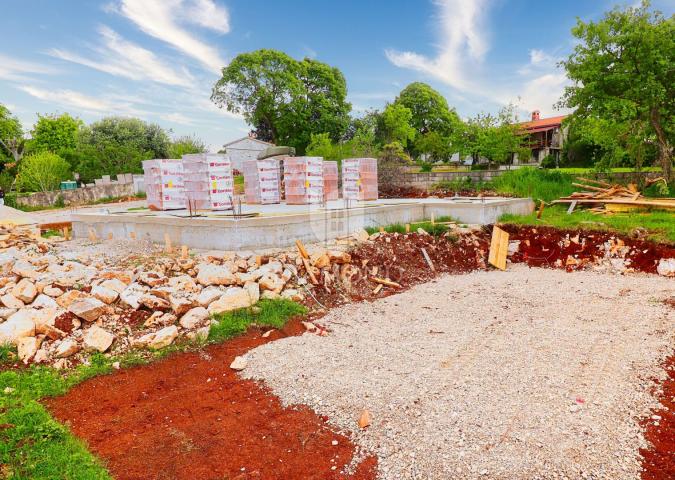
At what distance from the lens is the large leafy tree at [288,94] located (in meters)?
35.2

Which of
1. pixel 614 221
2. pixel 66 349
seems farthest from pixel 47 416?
pixel 614 221

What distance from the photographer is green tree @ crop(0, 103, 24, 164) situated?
38344mm

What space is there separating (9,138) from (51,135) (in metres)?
3.59

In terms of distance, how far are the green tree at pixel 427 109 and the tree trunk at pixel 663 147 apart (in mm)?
33638

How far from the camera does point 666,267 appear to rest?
9.12 meters

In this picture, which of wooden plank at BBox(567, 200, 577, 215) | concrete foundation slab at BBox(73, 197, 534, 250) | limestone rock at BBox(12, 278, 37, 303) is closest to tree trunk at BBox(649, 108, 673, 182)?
wooden plank at BBox(567, 200, 577, 215)

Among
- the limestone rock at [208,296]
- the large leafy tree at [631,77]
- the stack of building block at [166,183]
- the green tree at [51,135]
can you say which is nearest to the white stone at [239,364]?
the limestone rock at [208,296]

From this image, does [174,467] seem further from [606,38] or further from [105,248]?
[606,38]

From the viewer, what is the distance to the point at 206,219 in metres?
9.11

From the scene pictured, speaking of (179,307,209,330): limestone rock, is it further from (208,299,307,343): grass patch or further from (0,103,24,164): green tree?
(0,103,24,164): green tree

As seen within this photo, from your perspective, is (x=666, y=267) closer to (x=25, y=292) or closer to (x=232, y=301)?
(x=232, y=301)

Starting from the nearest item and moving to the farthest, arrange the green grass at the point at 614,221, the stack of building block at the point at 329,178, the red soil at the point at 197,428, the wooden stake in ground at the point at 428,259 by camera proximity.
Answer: the red soil at the point at 197,428, the wooden stake in ground at the point at 428,259, the green grass at the point at 614,221, the stack of building block at the point at 329,178

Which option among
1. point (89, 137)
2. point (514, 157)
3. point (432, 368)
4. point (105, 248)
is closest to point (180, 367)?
point (432, 368)

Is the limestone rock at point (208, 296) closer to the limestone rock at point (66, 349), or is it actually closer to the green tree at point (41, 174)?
the limestone rock at point (66, 349)
